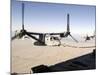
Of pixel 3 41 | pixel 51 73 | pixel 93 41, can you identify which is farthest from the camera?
pixel 93 41

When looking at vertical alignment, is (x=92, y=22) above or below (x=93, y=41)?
above

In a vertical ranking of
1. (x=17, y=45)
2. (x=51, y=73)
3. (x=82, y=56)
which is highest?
(x=17, y=45)

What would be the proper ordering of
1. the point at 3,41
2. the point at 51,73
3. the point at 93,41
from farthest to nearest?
the point at 93,41 → the point at 51,73 → the point at 3,41

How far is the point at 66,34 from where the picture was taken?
6.83ft

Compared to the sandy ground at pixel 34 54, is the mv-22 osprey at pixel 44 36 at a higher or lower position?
higher

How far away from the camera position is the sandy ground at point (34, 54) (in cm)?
193

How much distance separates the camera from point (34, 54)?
1.99 metres

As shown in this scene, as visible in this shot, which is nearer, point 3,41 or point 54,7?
point 3,41

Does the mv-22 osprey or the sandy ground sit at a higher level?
the mv-22 osprey

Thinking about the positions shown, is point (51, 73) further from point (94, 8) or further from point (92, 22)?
point (94, 8)

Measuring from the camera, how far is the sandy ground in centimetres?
193

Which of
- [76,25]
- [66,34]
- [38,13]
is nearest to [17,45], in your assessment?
[38,13]

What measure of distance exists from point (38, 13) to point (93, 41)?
69 centimetres

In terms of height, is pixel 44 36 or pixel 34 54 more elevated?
pixel 44 36
